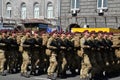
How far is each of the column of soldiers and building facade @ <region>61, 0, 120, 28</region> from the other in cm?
1732

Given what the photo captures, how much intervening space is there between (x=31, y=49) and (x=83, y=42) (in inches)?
105

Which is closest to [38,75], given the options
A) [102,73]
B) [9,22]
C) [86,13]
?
[102,73]

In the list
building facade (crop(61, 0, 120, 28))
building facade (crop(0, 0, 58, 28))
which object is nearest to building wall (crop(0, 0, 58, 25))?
building facade (crop(0, 0, 58, 28))

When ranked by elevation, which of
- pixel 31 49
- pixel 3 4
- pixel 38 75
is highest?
pixel 3 4

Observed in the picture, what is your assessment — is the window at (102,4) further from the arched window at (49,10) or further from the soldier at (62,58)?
the soldier at (62,58)

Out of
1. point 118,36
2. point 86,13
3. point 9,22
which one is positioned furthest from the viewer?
point 9,22

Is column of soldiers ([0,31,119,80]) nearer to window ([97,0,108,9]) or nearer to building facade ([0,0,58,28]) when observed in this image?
window ([97,0,108,9])

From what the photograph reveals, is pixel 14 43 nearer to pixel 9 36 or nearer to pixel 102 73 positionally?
pixel 9 36

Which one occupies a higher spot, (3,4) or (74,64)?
(3,4)

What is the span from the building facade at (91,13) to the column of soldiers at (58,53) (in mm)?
17320

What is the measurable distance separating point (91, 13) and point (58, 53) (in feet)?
68.2

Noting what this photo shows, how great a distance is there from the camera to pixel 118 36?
17500 mm

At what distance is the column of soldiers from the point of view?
51.3ft

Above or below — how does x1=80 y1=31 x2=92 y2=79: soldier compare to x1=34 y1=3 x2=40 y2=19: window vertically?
below
